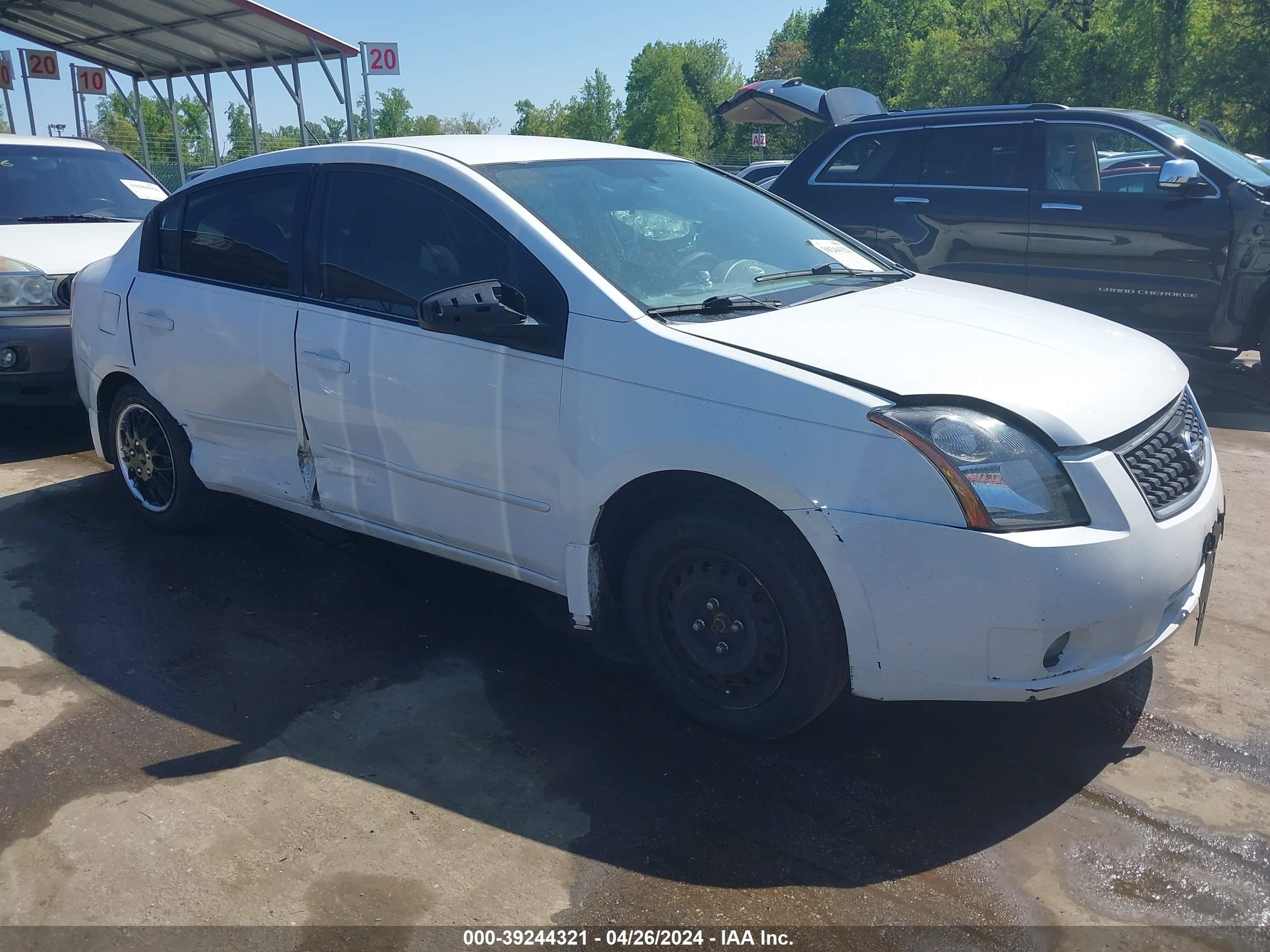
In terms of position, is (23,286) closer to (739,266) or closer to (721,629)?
(739,266)

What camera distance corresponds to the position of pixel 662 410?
9.68ft

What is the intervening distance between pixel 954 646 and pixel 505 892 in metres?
1.25

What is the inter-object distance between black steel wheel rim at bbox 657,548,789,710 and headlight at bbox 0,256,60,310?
4902mm

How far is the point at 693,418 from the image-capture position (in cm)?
289

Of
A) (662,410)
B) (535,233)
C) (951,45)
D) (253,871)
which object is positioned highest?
(951,45)

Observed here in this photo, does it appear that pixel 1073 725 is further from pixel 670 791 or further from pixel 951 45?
pixel 951 45

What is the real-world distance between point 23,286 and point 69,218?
1262 millimetres

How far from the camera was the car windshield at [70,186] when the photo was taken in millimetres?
7219

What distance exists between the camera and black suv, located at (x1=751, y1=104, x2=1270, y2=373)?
6.84m

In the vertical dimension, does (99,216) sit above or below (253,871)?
above

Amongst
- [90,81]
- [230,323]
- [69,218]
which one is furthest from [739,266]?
[90,81]

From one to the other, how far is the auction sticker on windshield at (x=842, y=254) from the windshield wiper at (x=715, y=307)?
31.6 inches

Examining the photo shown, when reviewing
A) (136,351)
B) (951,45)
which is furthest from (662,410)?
(951,45)

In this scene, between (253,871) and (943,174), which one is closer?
(253,871)
